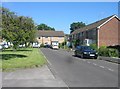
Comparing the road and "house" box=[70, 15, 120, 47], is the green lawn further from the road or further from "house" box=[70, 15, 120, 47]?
"house" box=[70, 15, 120, 47]

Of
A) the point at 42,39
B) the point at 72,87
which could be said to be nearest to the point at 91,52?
the point at 72,87

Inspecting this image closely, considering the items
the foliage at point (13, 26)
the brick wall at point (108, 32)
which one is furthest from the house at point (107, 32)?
the foliage at point (13, 26)

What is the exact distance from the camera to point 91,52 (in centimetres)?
3488

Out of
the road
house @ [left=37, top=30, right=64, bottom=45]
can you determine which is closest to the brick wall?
the road

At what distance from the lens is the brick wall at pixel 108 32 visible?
65375mm

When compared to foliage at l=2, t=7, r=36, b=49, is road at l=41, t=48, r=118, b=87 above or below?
below

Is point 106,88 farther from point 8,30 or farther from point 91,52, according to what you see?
point 91,52

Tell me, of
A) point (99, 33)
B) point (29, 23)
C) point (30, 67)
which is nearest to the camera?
point (30, 67)

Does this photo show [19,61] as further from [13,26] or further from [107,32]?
[107,32]

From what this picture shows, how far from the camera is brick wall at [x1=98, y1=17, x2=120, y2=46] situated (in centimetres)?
6538

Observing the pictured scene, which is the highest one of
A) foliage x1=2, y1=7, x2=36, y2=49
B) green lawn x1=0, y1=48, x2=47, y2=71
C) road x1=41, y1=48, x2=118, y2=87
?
foliage x1=2, y1=7, x2=36, y2=49

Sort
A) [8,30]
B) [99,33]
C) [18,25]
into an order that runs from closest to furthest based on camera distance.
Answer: [8,30] < [18,25] < [99,33]

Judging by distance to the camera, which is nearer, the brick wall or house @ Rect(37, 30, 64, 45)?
the brick wall

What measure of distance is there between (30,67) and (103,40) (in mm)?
47128
